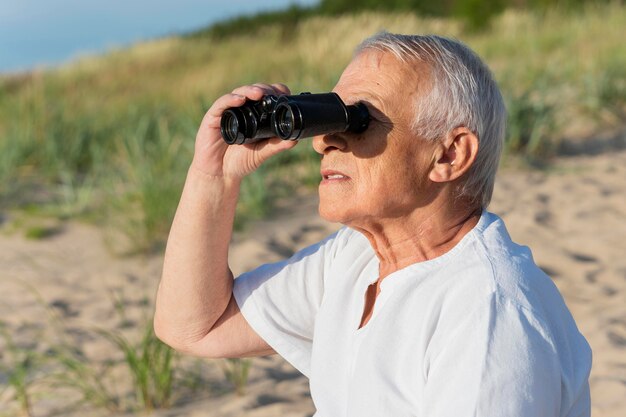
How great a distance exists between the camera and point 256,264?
546cm

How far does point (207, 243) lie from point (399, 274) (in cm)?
59

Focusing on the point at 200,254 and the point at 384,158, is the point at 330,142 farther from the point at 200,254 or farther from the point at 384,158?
the point at 200,254

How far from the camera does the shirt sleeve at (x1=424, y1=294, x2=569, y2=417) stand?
1656 mm

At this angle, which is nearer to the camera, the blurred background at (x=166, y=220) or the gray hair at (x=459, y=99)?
the gray hair at (x=459, y=99)

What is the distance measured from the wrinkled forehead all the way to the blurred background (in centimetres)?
187

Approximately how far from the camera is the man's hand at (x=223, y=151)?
7.38ft

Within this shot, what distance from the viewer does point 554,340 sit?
1.76 metres

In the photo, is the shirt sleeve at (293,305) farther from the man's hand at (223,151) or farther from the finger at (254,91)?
the finger at (254,91)

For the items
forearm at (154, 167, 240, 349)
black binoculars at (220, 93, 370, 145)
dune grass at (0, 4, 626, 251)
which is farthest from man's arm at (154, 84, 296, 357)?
dune grass at (0, 4, 626, 251)

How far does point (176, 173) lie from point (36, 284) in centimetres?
139

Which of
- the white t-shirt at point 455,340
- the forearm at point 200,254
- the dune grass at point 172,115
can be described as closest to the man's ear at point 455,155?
the white t-shirt at point 455,340

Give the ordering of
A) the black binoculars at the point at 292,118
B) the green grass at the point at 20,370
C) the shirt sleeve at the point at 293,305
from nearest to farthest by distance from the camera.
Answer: the black binoculars at the point at 292,118 < the shirt sleeve at the point at 293,305 < the green grass at the point at 20,370

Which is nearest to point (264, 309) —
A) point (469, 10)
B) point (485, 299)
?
point (485, 299)

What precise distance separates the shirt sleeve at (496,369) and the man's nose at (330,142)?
1.61 ft
